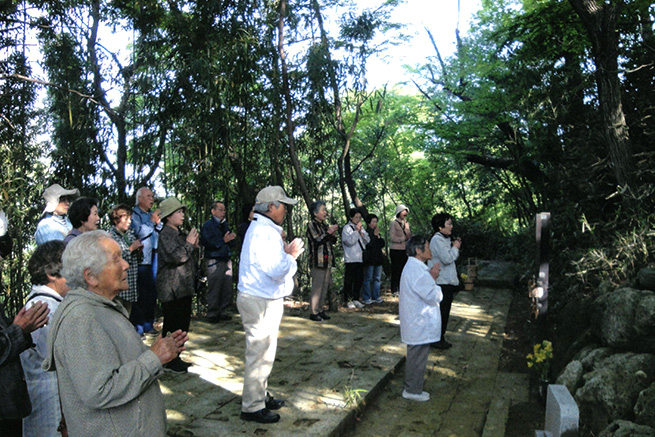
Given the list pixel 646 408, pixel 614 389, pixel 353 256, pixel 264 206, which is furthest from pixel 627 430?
pixel 353 256

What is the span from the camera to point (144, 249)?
5883mm

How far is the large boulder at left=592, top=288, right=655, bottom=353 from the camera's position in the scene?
13.9 ft

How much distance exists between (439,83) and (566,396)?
12711mm

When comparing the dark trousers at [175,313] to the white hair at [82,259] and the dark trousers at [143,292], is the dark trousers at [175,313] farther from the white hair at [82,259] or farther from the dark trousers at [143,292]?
the white hair at [82,259]

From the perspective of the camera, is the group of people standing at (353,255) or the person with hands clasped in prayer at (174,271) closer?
the person with hands clasped in prayer at (174,271)

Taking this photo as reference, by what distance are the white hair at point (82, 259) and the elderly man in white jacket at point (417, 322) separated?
316 centimetres

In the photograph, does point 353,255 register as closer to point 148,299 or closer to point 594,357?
point 148,299

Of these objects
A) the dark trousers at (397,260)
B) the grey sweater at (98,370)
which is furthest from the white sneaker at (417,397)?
the dark trousers at (397,260)

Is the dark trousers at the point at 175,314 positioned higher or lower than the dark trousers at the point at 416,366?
higher

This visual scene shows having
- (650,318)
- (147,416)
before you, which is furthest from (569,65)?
(147,416)

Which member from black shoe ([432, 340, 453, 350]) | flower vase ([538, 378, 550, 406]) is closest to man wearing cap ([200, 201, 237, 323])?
black shoe ([432, 340, 453, 350])

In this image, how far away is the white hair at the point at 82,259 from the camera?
2.00 meters

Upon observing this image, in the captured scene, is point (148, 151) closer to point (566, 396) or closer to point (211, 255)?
point (211, 255)

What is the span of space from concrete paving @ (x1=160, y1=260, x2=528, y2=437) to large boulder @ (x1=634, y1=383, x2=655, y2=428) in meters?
0.98
